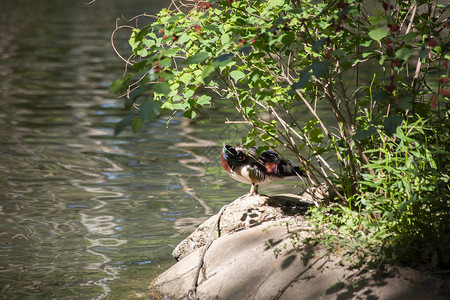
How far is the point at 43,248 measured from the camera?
474 centimetres

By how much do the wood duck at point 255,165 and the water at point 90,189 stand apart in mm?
850

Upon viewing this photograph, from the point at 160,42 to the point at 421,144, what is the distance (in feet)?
5.22

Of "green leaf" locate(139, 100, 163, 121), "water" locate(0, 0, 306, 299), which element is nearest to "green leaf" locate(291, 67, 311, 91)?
"green leaf" locate(139, 100, 163, 121)

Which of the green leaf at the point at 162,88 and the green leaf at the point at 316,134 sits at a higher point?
the green leaf at the point at 162,88

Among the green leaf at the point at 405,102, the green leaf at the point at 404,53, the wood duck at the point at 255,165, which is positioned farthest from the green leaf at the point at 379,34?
the wood duck at the point at 255,165

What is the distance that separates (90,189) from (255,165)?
2381 mm

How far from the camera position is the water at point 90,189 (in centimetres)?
436

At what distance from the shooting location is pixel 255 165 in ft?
13.8

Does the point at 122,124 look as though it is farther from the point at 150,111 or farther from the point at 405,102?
the point at 405,102

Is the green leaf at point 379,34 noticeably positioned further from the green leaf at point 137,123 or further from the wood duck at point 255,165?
the wood duck at point 255,165

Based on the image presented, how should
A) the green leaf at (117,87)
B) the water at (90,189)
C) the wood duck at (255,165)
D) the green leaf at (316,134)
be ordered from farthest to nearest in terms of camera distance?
the water at (90,189), the wood duck at (255,165), the green leaf at (316,134), the green leaf at (117,87)

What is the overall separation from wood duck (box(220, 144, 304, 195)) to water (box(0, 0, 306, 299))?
85 centimetres

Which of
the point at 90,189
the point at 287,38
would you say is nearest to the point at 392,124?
the point at 287,38

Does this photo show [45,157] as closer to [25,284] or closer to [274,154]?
[25,284]
